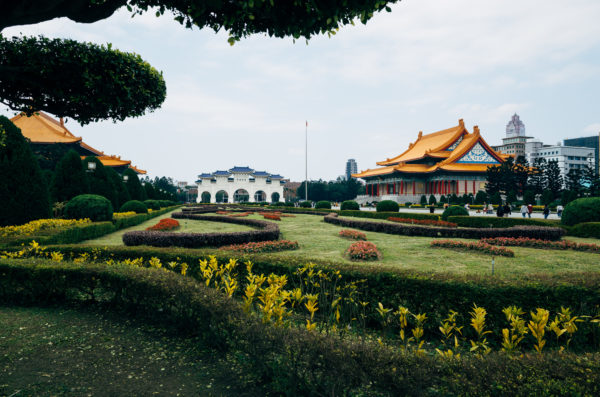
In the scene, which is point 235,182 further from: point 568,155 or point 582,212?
point 568,155

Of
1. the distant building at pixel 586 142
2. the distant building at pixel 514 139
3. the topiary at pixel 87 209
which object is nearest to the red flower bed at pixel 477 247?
the topiary at pixel 87 209

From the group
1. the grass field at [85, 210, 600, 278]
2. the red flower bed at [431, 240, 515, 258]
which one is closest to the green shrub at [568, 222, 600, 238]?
the grass field at [85, 210, 600, 278]

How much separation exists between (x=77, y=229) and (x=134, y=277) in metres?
6.60

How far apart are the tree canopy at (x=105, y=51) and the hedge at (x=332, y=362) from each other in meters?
2.54

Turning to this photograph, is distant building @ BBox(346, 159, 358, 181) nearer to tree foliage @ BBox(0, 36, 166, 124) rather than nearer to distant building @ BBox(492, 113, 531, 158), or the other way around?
distant building @ BBox(492, 113, 531, 158)

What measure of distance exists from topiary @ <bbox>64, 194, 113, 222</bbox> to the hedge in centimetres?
937

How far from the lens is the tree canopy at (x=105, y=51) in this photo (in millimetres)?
2789

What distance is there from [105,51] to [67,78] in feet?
2.14

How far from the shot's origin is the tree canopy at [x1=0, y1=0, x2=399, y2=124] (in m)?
2.79

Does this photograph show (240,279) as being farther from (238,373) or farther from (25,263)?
(25,263)

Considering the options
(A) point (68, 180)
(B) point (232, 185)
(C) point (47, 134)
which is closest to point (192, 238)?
(A) point (68, 180)

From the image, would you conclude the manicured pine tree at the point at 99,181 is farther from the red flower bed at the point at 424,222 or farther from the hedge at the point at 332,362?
the red flower bed at the point at 424,222

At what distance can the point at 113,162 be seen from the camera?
1414 inches

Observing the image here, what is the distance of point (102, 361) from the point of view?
3.24 m
